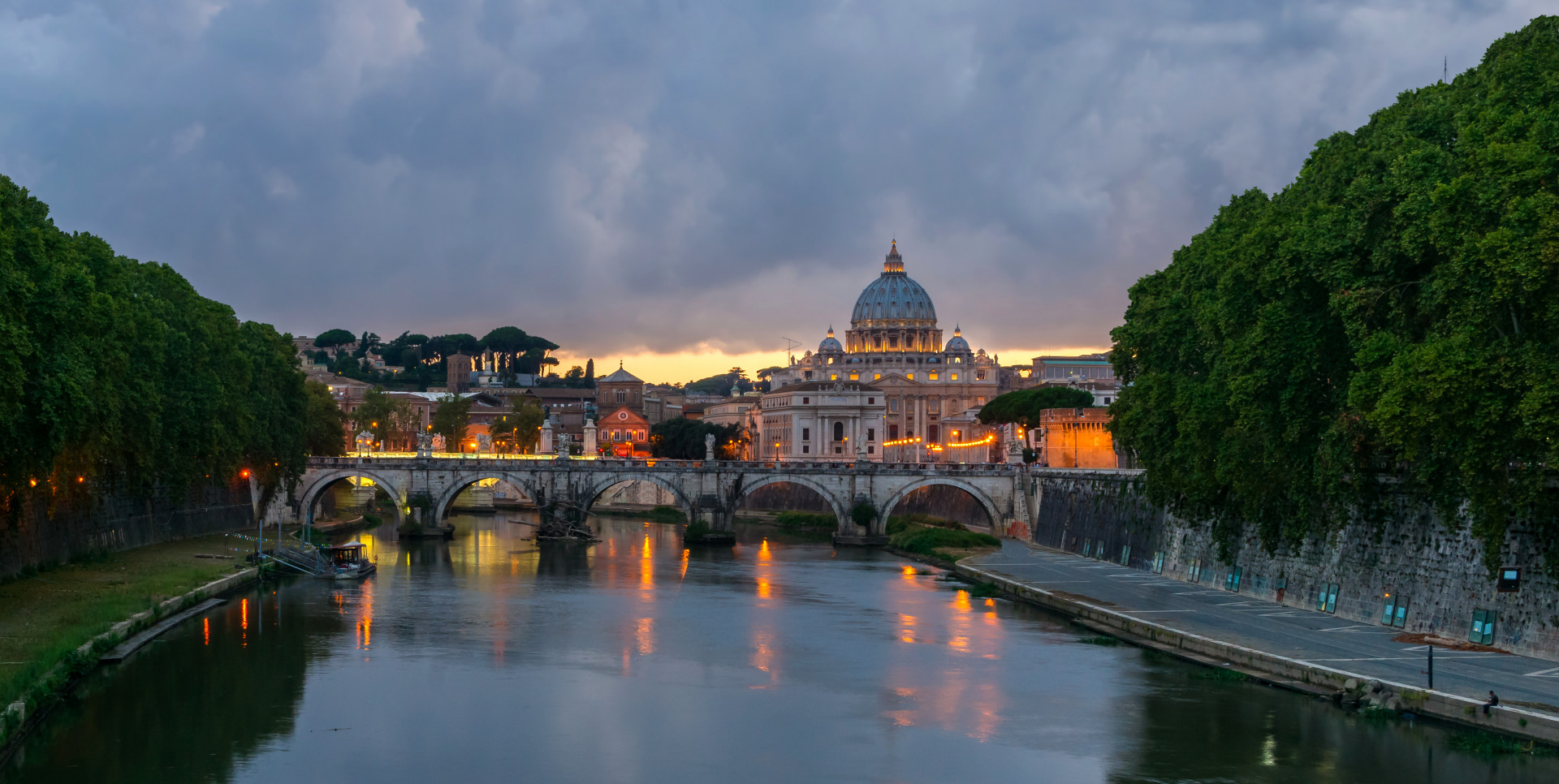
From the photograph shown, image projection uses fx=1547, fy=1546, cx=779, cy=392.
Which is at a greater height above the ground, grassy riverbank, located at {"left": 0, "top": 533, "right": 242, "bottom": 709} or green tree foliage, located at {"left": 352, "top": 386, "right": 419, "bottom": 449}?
green tree foliage, located at {"left": 352, "top": 386, "right": 419, "bottom": 449}

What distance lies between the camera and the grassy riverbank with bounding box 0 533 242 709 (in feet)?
92.2

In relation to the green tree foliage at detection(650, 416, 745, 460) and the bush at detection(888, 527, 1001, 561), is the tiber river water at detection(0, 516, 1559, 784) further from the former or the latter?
the green tree foliage at detection(650, 416, 745, 460)

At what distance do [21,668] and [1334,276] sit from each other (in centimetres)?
2577

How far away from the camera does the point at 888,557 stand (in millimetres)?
66062

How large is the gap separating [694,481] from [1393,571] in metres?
45.0

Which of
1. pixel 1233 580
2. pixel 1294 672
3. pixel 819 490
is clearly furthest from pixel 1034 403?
pixel 1294 672

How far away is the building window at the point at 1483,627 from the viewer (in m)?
29.5

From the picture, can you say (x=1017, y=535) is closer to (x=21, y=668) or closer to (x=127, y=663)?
(x=127, y=663)

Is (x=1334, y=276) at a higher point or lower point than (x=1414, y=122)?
lower

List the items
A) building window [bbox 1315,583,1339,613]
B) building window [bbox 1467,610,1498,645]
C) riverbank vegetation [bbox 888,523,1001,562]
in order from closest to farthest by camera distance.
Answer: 1. building window [bbox 1467,610,1498,645]
2. building window [bbox 1315,583,1339,613]
3. riverbank vegetation [bbox 888,523,1001,562]

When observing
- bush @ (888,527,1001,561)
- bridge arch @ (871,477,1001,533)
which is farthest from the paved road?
bridge arch @ (871,477,1001,533)

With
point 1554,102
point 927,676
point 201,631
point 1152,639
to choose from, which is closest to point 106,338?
point 201,631

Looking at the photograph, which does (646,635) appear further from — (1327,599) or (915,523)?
(915,523)

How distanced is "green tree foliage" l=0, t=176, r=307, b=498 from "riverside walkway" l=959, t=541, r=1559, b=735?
2499 centimetres
